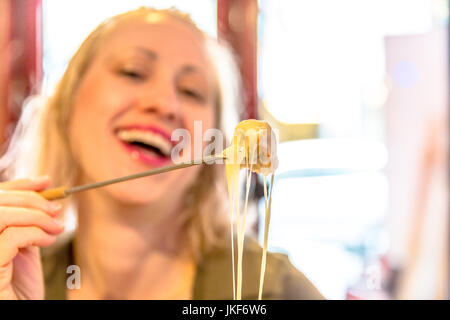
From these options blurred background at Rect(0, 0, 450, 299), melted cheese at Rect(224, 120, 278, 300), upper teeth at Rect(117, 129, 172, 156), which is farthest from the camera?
blurred background at Rect(0, 0, 450, 299)

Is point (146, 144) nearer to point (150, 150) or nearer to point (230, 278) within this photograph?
point (150, 150)

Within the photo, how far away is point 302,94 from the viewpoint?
1.07 metres

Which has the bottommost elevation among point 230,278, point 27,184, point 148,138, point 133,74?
point 230,278

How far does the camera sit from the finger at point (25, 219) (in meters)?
0.65

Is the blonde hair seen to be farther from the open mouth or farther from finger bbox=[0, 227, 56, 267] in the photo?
finger bbox=[0, 227, 56, 267]

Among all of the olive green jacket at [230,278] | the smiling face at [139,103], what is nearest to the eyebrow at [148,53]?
the smiling face at [139,103]

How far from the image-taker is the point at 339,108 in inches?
43.9

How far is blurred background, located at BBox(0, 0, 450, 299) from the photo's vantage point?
925mm

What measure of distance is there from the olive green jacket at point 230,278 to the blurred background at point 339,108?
66 millimetres

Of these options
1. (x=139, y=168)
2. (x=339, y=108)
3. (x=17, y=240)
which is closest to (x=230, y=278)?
(x=139, y=168)

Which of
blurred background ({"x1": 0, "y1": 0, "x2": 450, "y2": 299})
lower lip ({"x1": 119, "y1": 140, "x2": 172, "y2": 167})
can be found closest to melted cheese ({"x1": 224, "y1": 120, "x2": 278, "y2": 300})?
lower lip ({"x1": 119, "y1": 140, "x2": 172, "y2": 167})

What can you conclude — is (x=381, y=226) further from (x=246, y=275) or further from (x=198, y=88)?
(x=198, y=88)

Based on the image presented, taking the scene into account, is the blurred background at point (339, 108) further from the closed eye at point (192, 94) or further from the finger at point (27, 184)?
the finger at point (27, 184)

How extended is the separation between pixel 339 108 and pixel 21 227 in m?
0.73
